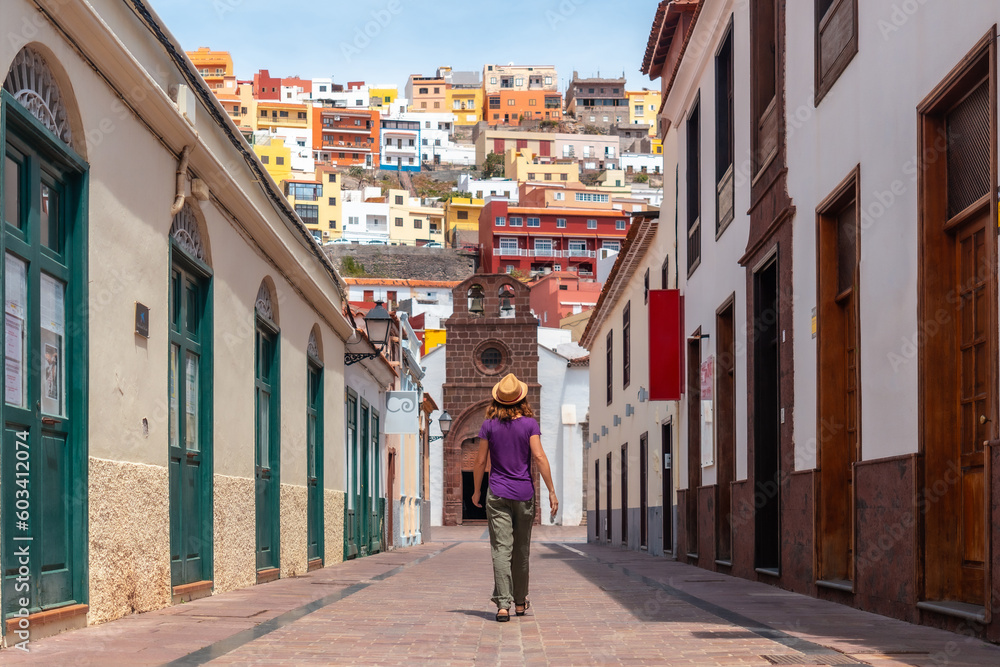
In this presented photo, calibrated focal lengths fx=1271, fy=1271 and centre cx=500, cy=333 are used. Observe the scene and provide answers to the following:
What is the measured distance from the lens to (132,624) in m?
7.57

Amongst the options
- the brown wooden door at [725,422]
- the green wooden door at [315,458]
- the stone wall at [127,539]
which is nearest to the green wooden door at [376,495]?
the green wooden door at [315,458]

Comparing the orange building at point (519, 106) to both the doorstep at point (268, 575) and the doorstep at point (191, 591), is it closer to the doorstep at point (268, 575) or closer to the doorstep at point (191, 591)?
the doorstep at point (268, 575)

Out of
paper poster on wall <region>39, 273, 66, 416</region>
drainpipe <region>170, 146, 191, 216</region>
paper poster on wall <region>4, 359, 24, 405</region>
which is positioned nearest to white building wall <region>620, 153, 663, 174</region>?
drainpipe <region>170, 146, 191, 216</region>

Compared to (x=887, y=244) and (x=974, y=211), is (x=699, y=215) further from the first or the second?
(x=974, y=211)

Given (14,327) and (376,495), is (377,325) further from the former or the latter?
(14,327)

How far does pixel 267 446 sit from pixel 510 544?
5446mm

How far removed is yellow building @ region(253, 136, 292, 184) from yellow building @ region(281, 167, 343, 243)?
444 centimetres

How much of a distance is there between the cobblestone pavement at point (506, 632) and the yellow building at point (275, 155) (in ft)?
361

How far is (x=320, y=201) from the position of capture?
114 meters

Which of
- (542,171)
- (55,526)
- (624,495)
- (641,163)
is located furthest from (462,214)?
(55,526)

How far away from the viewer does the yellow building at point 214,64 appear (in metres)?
143

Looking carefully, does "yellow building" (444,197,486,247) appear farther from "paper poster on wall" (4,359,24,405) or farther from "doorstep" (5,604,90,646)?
"paper poster on wall" (4,359,24,405)

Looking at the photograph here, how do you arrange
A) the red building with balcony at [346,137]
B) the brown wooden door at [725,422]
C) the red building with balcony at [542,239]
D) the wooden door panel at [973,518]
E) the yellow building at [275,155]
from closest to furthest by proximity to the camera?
the wooden door panel at [973,518] → the brown wooden door at [725,422] → the red building with balcony at [542,239] → the yellow building at [275,155] → the red building with balcony at [346,137]

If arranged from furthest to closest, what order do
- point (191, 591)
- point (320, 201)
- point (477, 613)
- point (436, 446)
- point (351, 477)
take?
point (320, 201), point (436, 446), point (351, 477), point (191, 591), point (477, 613)
